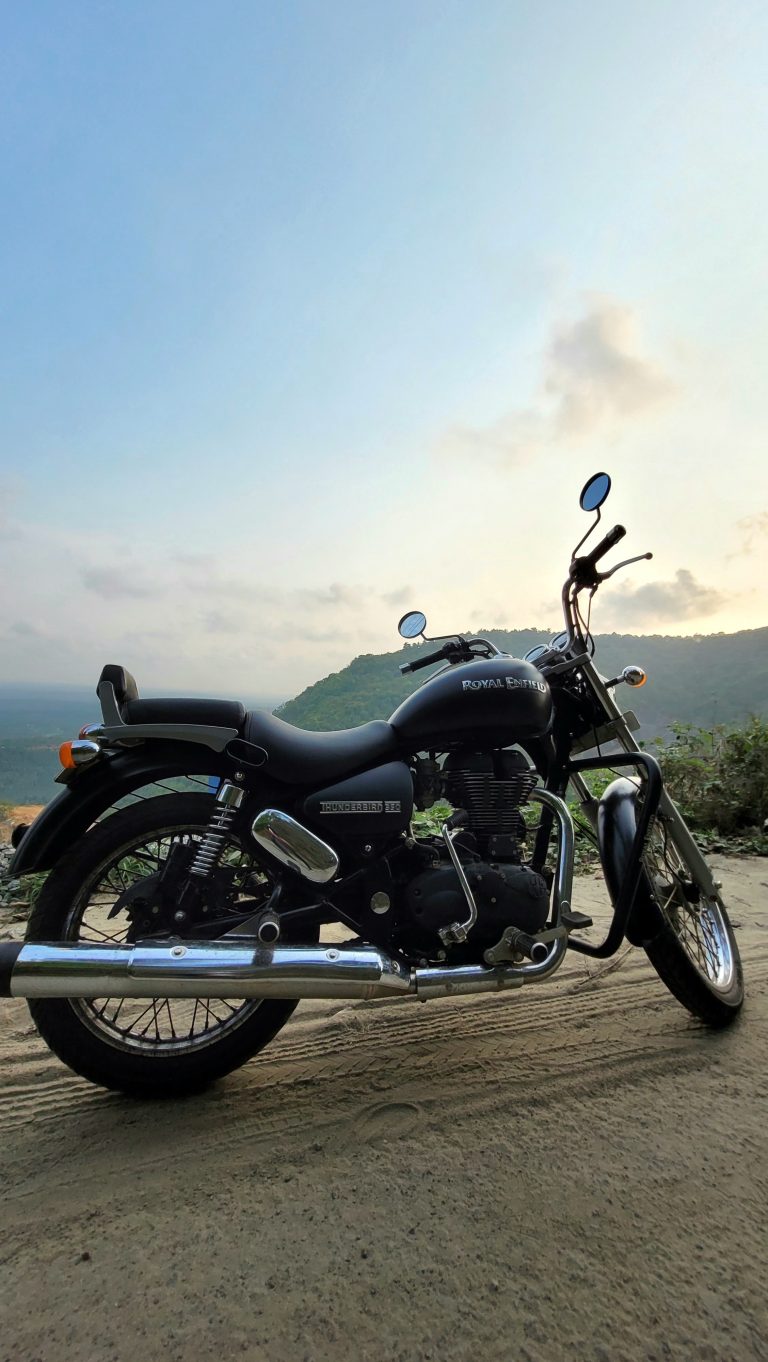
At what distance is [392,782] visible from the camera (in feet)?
6.48

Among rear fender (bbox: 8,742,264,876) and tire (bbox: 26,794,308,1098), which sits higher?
rear fender (bbox: 8,742,264,876)

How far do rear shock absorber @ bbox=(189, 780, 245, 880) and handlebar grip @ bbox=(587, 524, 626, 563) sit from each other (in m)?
1.58

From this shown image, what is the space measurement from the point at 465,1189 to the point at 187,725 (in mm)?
1412

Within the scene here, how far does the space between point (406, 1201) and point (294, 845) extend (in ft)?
2.96

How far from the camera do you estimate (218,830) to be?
73.0 inches

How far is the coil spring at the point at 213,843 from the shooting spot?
6.07 ft

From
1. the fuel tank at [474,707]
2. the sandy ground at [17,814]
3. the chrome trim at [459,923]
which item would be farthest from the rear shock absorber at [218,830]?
the sandy ground at [17,814]

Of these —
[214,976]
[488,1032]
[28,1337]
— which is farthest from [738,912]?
[28,1337]

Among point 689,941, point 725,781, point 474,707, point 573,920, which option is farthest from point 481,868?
point 725,781

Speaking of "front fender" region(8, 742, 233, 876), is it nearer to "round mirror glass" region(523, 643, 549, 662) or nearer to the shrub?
"round mirror glass" region(523, 643, 549, 662)

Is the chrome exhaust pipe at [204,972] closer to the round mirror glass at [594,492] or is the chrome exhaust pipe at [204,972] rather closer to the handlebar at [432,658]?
the handlebar at [432,658]

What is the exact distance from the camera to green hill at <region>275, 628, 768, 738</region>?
15.9ft

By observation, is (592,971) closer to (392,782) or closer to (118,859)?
(392,782)

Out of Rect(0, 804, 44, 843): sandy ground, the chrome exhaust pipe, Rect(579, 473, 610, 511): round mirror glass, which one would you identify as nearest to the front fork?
Rect(579, 473, 610, 511): round mirror glass
